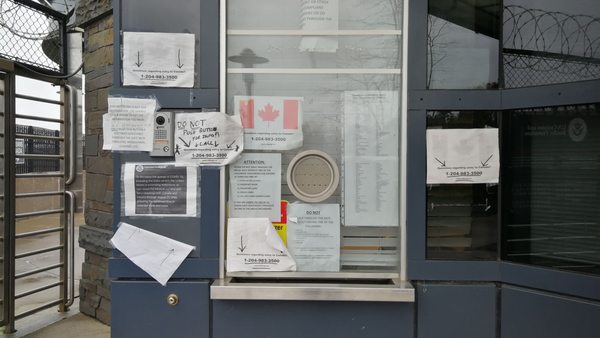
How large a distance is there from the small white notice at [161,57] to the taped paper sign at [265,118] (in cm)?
33

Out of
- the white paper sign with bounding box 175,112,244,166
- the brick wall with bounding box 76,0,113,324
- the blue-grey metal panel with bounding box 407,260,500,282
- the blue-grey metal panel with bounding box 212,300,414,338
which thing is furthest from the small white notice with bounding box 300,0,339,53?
the brick wall with bounding box 76,0,113,324

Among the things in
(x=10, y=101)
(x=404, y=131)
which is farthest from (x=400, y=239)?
(x=10, y=101)

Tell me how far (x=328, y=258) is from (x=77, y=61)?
4.28 meters

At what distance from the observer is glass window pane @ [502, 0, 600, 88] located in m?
2.18

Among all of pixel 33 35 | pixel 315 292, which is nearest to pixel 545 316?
pixel 315 292

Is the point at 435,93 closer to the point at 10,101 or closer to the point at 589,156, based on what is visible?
the point at 589,156

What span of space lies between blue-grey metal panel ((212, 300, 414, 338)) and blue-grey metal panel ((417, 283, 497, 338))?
0.29 feet

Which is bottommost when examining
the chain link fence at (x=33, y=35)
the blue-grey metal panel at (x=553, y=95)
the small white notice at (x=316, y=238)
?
the small white notice at (x=316, y=238)

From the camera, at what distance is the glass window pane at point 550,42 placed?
2.18 m

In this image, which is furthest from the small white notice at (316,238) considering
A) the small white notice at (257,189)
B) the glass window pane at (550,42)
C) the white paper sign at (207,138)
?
the glass window pane at (550,42)

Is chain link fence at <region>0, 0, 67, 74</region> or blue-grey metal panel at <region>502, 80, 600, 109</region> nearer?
blue-grey metal panel at <region>502, 80, 600, 109</region>

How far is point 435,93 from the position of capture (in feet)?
7.67

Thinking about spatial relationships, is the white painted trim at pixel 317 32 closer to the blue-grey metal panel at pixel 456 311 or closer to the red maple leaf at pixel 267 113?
the red maple leaf at pixel 267 113

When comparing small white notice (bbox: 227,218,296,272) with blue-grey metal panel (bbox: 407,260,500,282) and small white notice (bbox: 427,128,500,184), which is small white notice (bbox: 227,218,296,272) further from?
small white notice (bbox: 427,128,500,184)
